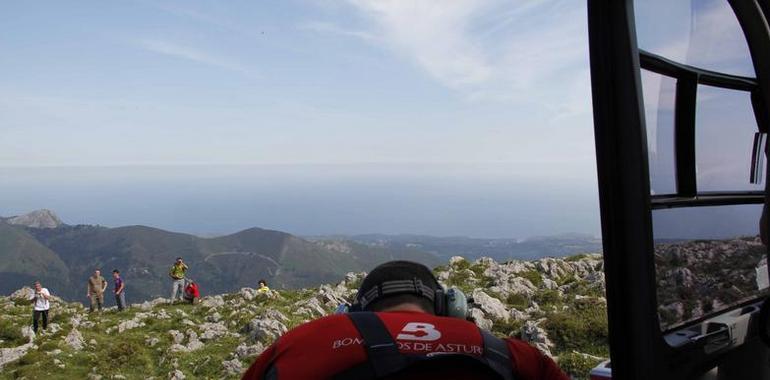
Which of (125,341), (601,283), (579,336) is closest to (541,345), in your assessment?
(579,336)

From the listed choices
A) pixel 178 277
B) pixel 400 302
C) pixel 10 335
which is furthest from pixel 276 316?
pixel 400 302

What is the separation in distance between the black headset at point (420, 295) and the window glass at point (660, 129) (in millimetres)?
1203

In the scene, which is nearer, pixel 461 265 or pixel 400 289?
pixel 400 289

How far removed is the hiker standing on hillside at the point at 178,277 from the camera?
22781 mm

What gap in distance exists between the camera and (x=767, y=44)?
2.71 m

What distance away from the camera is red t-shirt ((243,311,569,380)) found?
7.35ft

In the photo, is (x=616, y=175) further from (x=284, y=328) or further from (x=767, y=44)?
(x=284, y=328)

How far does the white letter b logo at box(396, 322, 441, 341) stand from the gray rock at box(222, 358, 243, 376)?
11.1 metres

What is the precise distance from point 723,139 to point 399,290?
195 cm

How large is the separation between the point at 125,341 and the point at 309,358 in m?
15.8

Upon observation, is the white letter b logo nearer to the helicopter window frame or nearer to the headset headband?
the headset headband

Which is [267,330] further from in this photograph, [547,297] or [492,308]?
[547,297]

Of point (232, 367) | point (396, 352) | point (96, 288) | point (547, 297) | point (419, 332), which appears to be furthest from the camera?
point (96, 288)

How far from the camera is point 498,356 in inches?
93.2
